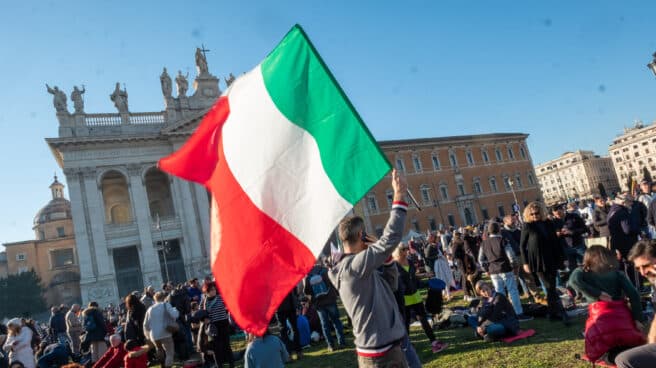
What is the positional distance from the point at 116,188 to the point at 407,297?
3656 centimetres

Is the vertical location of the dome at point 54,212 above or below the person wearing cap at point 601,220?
above

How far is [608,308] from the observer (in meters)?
3.99

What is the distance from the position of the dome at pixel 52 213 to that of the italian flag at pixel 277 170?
63590 mm

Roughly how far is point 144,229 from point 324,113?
1225 inches

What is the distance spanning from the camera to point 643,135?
11469cm

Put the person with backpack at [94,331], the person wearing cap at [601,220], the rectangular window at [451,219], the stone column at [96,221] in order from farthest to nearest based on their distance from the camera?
1. the rectangular window at [451,219]
2. the stone column at [96,221]
3. the person with backpack at [94,331]
4. the person wearing cap at [601,220]

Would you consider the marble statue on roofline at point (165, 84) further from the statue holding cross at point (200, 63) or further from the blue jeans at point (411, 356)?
the blue jeans at point (411, 356)

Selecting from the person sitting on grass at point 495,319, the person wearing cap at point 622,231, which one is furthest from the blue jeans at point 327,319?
the person wearing cap at point 622,231

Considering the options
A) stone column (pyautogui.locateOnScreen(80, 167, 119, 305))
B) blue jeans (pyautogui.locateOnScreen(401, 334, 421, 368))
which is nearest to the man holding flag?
blue jeans (pyautogui.locateOnScreen(401, 334, 421, 368))

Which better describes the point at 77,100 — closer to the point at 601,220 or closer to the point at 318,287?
the point at 318,287

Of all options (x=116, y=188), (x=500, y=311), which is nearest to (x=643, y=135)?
(x=116, y=188)

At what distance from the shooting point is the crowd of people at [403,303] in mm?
3139

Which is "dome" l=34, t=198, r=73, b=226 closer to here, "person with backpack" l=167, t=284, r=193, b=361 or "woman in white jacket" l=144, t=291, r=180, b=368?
"person with backpack" l=167, t=284, r=193, b=361

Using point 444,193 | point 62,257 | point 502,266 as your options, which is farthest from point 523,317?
point 62,257
